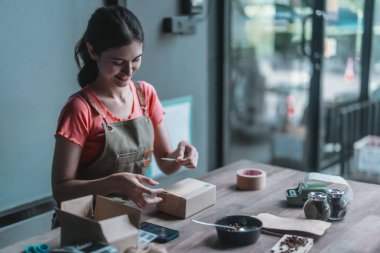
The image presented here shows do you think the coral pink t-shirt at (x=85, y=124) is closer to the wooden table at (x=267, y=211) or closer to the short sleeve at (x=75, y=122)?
A: the short sleeve at (x=75, y=122)

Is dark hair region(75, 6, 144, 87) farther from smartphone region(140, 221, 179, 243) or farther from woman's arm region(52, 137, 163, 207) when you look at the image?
smartphone region(140, 221, 179, 243)

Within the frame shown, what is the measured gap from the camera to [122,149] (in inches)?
72.0

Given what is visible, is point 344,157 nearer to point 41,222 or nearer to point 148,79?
point 148,79

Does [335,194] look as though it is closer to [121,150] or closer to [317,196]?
[317,196]

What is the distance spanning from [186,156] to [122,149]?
246mm

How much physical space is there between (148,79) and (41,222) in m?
1.01

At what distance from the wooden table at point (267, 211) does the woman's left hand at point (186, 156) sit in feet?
0.49

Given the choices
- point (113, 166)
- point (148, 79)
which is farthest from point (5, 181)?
point (148, 79)

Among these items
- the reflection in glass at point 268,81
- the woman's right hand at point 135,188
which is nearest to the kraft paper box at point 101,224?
the woman's right hand at point 135,188

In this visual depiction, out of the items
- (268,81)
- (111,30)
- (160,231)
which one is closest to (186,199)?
(160,231)

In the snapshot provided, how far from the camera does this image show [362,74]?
12.5ft

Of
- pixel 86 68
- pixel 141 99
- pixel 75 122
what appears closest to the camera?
pixel 75 122

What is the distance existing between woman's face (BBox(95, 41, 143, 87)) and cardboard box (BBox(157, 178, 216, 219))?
0.43 m

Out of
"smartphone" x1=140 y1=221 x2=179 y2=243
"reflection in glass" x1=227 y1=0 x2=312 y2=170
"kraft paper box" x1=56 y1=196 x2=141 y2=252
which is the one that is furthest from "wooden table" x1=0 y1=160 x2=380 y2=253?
"reflection in glass" x1=227 y1=0 x2=312 y2=170
